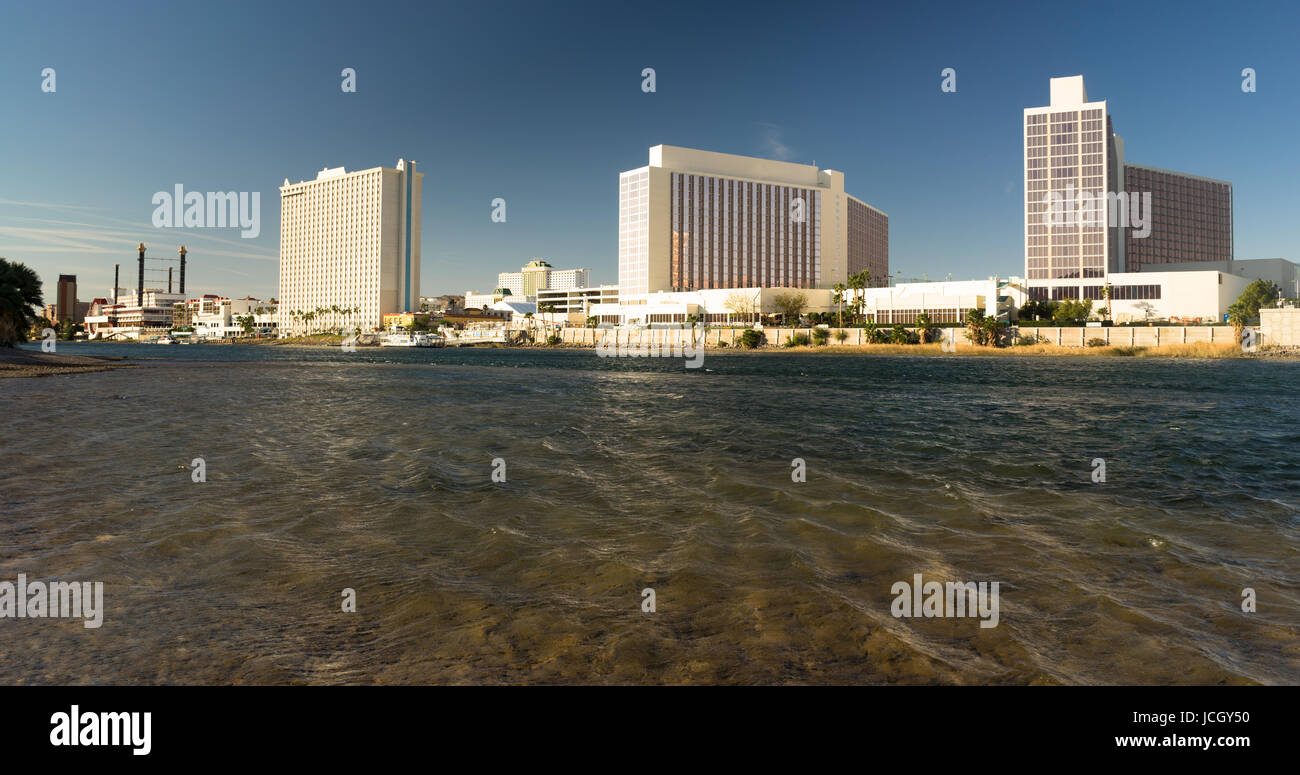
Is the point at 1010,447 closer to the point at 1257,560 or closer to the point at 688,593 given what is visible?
the point at 1257,560

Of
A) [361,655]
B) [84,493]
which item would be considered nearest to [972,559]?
[361,655]

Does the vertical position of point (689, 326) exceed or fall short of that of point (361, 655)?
it exceeds it

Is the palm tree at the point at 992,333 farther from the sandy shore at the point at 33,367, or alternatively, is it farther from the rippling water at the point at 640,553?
the sandy shore at the point at 33,367

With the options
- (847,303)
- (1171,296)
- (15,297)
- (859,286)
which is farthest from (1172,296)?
(15,297)

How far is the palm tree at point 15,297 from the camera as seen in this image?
209 feet

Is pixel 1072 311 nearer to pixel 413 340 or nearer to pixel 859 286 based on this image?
pixel 859 286

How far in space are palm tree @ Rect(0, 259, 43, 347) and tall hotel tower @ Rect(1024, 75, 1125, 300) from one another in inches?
6950

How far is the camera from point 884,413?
3216cm

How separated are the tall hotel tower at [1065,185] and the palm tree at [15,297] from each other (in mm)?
176530

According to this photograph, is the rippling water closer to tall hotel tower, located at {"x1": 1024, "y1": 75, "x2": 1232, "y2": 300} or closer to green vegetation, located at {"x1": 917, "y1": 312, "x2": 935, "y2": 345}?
green vegetation, located at {"x1": 917, "y1": 312, "x2": 935, "y2": 345}

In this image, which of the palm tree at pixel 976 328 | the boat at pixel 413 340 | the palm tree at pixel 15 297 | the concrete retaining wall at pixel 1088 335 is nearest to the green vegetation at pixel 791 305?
the concrete retaining wall at pixel 1088 335

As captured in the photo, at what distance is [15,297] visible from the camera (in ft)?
211

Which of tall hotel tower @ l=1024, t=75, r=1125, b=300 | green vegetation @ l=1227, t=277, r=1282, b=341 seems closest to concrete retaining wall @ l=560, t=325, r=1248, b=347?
green vegetation @ l=1227, t=277, r=1282, b=341
